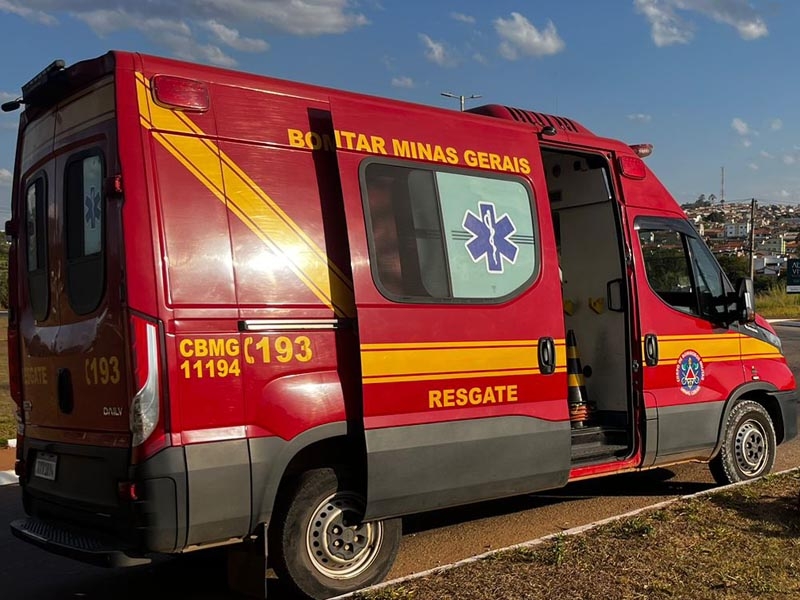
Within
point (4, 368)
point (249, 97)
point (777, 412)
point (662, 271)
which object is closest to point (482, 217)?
point (249, 97)

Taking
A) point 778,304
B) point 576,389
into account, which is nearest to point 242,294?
point 576,389

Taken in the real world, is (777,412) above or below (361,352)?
below

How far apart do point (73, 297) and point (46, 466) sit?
3.36 ft

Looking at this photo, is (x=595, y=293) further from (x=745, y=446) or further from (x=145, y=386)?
(x=145, y=386)

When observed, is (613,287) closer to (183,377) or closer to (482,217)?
(482,217)

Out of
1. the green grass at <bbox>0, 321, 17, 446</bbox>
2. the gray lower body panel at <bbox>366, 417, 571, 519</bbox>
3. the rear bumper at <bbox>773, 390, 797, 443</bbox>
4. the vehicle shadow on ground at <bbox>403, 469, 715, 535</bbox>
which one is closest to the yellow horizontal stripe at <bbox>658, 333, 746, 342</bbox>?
the rear bumper at <bbox>773, 390, 797, 443</bbox>

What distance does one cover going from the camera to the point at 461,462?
508 cm

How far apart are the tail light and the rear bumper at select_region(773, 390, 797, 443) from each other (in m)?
5.56

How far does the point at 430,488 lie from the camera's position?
195 inches

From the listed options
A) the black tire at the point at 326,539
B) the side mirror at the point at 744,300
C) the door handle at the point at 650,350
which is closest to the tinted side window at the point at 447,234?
the black tire at the point at 326,539

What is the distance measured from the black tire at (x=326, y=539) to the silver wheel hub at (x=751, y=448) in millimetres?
3655

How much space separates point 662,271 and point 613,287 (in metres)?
0.41

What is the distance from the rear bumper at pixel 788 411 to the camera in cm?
738

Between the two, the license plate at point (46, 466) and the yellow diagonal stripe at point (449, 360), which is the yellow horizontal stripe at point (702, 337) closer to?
the yellow diagonal stripe at point (449, 360)
